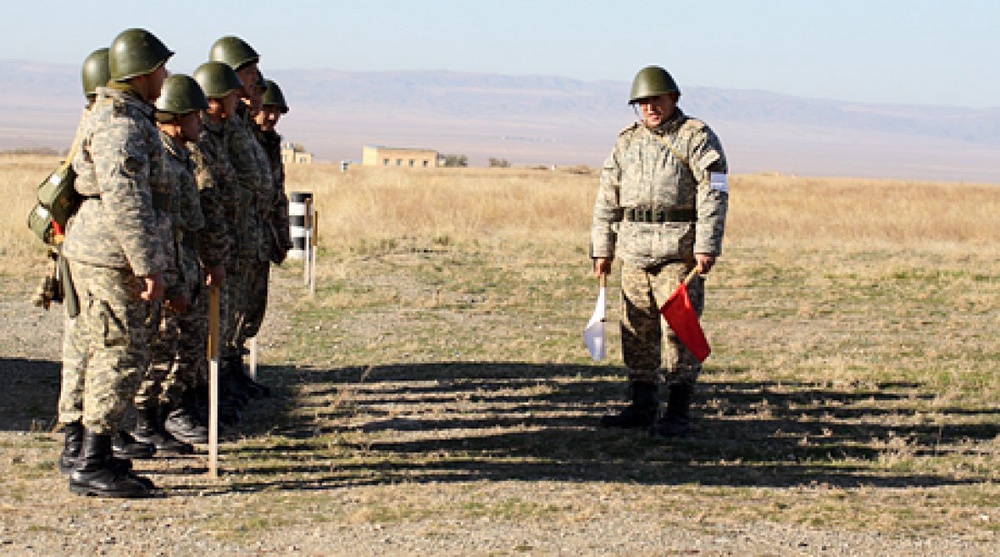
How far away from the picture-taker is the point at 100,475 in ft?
20.9

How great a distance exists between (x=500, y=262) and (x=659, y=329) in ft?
35.3

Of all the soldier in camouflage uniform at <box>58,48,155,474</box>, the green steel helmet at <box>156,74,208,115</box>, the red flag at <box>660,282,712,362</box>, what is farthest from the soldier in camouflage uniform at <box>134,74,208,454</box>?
the red flag at <box>660,282,712,362</box>

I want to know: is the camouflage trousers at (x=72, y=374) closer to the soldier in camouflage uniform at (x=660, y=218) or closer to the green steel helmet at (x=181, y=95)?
the green steel helmet at (x=181, y=95)

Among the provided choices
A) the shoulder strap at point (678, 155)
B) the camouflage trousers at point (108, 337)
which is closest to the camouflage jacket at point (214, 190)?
the camouflage trousers at point (108, 337)

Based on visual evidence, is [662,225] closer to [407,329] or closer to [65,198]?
[65,198]

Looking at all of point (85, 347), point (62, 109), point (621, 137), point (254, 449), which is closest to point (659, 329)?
point (621, 137)

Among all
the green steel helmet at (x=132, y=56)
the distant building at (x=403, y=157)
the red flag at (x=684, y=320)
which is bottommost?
the distant building at (x=403, y=157)

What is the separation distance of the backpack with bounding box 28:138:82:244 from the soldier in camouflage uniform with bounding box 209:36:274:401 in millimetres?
1972

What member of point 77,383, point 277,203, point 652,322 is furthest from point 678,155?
point 77,383

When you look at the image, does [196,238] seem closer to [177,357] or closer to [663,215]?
[177,357]

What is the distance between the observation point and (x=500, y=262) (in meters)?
19.1

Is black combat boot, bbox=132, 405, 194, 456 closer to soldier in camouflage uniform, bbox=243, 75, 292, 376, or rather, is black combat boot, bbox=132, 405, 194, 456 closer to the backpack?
the backpack

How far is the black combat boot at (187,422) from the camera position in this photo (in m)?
7.80

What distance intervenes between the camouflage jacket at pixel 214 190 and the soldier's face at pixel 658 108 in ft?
8.12
